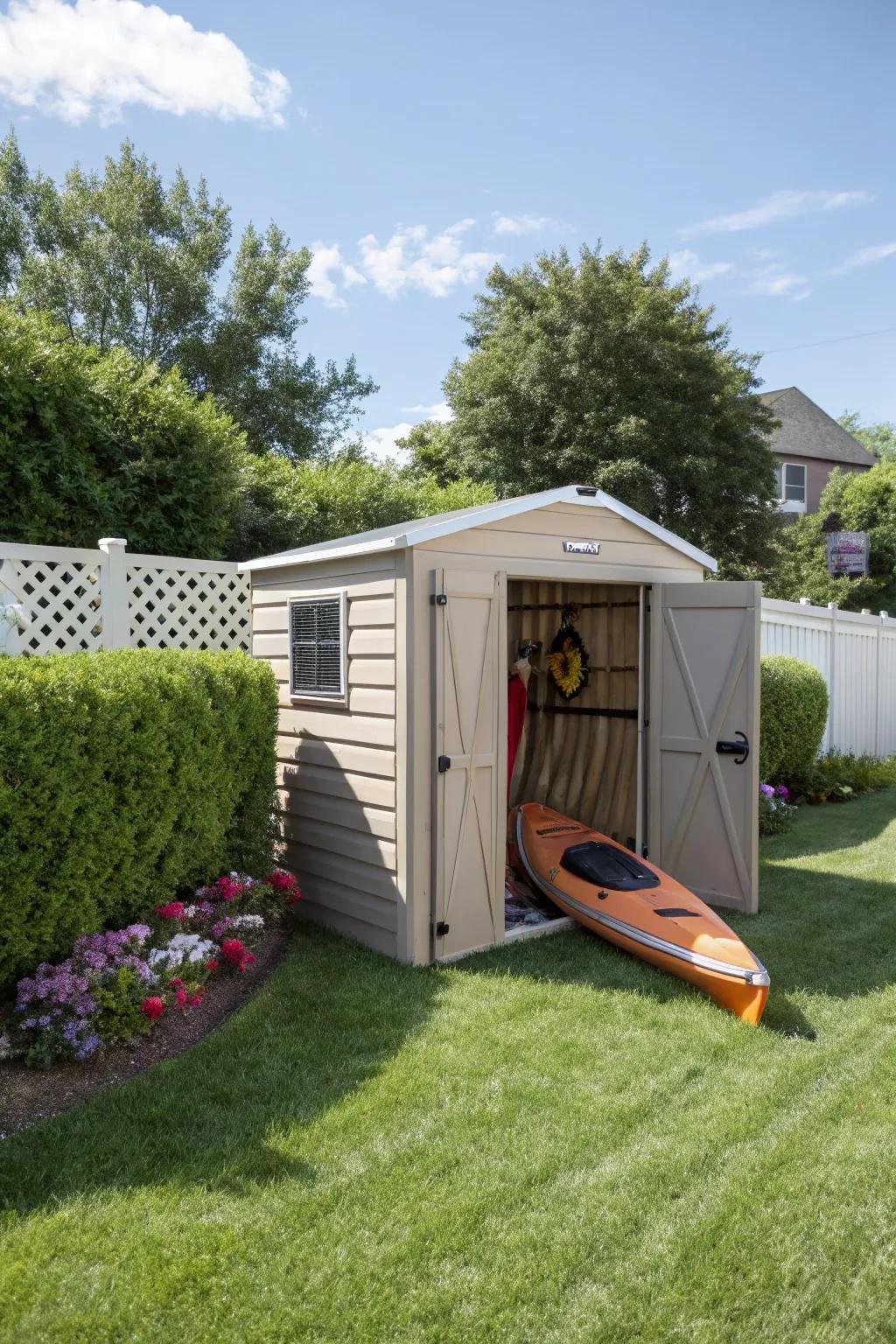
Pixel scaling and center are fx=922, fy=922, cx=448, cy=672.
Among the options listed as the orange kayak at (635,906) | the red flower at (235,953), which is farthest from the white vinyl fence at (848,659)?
the red flower at (235,953)

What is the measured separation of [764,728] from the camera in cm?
921

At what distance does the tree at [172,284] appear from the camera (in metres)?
20.4

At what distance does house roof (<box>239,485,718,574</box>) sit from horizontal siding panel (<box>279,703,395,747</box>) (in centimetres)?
97

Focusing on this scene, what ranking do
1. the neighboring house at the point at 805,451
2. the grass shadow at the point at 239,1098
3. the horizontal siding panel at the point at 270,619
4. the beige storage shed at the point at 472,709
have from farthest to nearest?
the neighboring house at the point at 805,451 → the horizontal siding panel at the point at 270,619 → the beige storage shed at the point at 472,709 → the grass shadow at the point at 239,1098

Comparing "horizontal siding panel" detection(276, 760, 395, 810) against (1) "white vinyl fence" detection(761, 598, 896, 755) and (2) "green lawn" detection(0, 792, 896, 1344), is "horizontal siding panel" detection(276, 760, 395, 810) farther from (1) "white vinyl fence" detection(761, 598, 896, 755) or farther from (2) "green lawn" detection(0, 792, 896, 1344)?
(1) "white vinyl fence" detection(761, 598, 896, 755)

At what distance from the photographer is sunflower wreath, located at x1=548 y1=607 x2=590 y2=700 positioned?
24.3 feet

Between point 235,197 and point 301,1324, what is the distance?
23.6 metres

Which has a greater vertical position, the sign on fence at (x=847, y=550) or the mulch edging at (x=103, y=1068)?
the sign on fence at (x=847, y=550)

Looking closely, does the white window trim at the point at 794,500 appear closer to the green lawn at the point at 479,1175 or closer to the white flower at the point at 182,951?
the green lawn at the point at 479,1175

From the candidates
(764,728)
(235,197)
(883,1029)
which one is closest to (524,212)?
(764,728)

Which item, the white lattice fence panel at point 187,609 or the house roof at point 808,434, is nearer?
the white lattice fence panel at point 187,609

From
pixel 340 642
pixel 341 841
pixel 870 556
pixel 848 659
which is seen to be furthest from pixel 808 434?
pixel 341 841

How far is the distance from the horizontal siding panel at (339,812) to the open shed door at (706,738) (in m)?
2.30

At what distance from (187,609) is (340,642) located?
5.46ft
